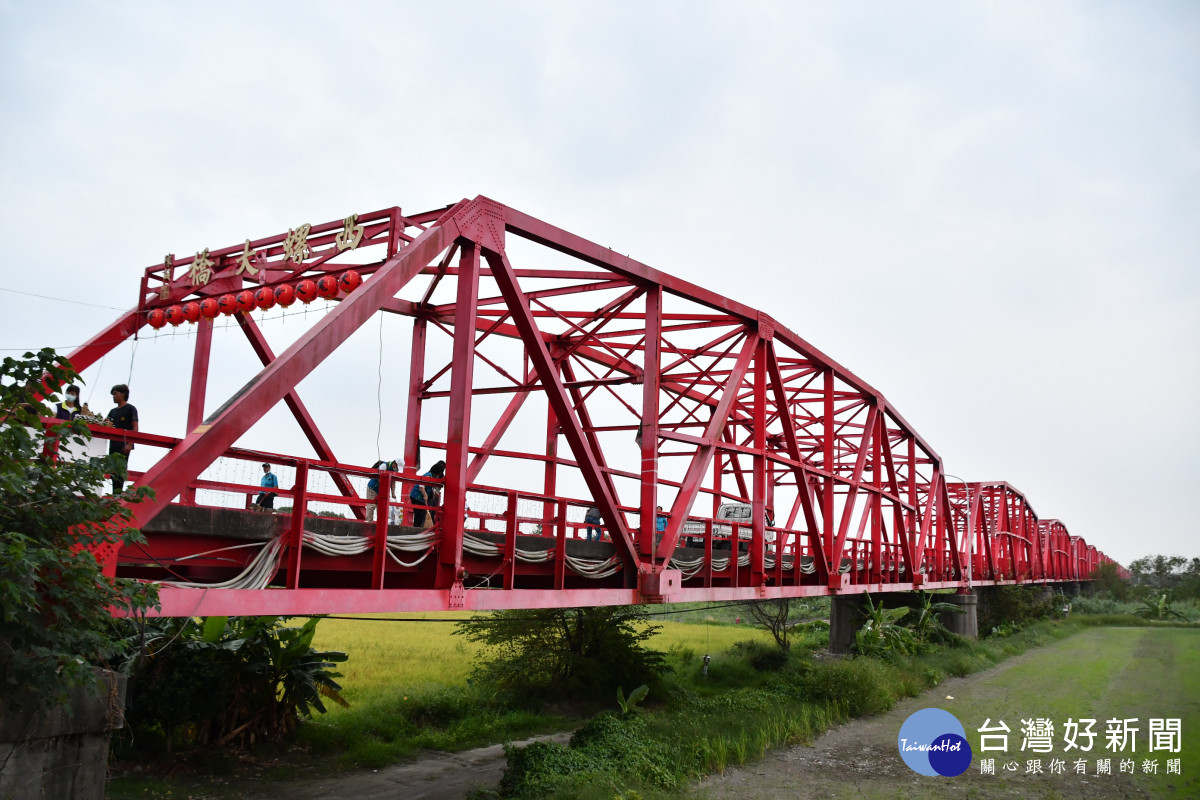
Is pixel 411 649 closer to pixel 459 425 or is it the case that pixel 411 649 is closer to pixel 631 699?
pixel 631 699

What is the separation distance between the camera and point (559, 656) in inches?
880

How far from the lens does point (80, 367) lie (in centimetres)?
1345

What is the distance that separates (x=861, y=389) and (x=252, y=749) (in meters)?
17.5

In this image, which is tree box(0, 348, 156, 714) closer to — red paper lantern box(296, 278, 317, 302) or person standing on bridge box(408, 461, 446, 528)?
red paper lantern box(296, 278, 317, 302)

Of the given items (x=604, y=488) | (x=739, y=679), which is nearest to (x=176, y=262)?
(x=604, y=488)

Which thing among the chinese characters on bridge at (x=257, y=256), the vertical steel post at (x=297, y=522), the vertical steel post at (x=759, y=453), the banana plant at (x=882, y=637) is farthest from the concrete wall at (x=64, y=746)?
the banana plant at (x=882, y=637)

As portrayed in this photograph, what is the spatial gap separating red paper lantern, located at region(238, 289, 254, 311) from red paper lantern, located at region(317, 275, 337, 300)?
1.34 m

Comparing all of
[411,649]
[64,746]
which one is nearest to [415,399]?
[64,746]

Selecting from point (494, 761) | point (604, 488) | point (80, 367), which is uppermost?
point (80, 367)

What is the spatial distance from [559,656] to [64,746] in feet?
53.9

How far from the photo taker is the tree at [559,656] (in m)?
22.1

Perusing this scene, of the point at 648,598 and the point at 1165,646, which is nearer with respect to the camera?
the point at 648,598

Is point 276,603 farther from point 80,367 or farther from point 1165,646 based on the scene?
point 1165,646

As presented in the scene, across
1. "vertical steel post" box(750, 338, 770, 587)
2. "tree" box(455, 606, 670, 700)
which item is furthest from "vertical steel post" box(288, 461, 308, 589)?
"tree" box(455, 606, 670, 700)
